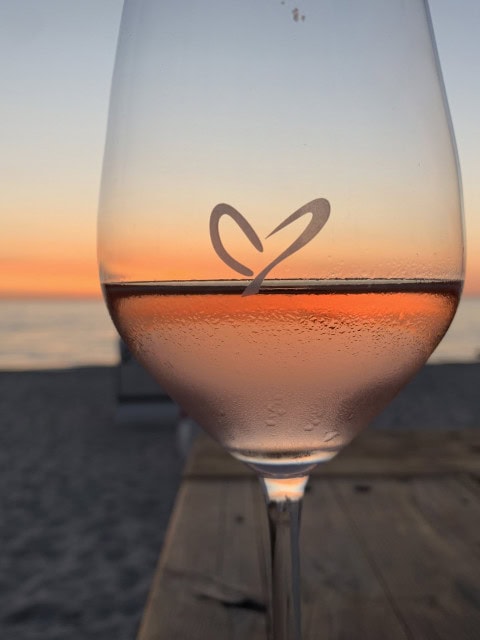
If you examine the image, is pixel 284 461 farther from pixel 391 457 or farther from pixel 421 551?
pixel 391 457

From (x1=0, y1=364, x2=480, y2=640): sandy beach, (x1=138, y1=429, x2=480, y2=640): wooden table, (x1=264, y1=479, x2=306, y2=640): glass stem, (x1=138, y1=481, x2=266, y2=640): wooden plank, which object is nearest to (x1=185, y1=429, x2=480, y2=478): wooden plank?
(x1=138, y1=429, x2=480, y2=640): wooden table

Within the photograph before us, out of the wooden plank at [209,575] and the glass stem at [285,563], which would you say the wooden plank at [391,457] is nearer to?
the wooden plank at [209,575]

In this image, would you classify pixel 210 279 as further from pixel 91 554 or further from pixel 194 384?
pixel 91 554

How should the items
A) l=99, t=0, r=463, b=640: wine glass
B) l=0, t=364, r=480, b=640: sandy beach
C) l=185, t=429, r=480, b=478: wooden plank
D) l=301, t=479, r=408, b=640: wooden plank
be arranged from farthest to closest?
l=0, t=364, r=480, b=640: sandy beach < l=185, t=429, r=480, b=478: wooden plank < l=301, t=479, r=408, b=640: wooden plank < l=99, t=0, r=463, b=640: wine glass

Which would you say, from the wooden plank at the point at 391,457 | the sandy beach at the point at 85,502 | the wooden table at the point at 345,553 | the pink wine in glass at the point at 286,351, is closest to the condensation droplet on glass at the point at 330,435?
the pink wine in glass at the point at 286,351

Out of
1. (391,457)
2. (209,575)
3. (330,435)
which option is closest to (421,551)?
(209,575)

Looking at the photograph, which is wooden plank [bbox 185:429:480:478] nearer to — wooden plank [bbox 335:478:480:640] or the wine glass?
wooden plank [bbox 335:478:480:640]

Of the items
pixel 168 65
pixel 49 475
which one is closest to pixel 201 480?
pixel 168 65
